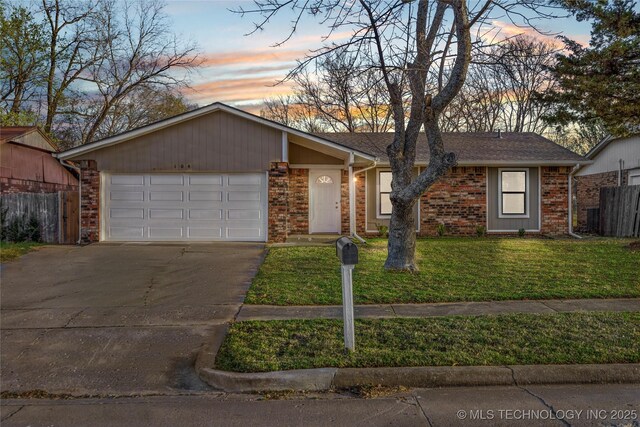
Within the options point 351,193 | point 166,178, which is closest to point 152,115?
point 166,178

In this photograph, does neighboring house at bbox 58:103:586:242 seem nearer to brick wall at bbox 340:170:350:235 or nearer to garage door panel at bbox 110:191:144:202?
garage door panel at bbox 110:191:144:202

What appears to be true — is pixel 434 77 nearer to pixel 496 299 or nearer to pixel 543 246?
pixel 496 299

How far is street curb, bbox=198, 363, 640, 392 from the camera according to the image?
14.1ft

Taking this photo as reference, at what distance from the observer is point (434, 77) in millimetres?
9273

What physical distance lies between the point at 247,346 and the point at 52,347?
2.39 m

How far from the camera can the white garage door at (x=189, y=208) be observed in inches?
535

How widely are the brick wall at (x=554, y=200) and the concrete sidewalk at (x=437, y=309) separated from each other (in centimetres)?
978

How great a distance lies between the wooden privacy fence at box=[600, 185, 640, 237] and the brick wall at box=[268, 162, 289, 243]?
12.4 meters

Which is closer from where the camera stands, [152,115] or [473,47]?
[473,47]

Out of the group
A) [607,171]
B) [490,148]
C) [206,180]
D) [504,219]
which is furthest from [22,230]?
[607,171]

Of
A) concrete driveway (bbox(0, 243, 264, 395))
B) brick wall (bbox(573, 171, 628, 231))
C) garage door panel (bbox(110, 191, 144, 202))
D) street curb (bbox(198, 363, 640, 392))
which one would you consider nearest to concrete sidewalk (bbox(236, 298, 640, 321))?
concrete driveway (bbox(0, 243, 264, 395))

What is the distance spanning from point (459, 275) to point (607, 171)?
1596cm

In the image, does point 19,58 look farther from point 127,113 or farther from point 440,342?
point 440,342

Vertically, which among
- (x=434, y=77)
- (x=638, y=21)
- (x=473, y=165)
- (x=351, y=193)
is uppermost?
(x=638, y=21)
